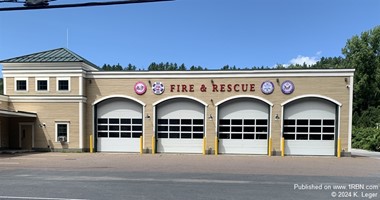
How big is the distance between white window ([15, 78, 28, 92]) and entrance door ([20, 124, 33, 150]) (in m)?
2.65

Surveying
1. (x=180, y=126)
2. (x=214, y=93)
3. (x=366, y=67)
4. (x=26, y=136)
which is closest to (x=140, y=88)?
(x=180, y=126)

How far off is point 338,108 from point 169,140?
1176 centimetres

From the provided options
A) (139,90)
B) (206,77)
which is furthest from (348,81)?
(139,90)

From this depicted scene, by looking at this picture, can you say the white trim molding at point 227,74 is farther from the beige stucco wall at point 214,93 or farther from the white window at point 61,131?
the white window at point 61,131

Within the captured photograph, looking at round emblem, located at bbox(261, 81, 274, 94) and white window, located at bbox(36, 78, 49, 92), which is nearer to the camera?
round emblem, located at bbox(261, 81, 274, 94)

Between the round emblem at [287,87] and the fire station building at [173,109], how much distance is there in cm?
7

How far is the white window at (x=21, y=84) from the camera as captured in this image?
2335 centimetres

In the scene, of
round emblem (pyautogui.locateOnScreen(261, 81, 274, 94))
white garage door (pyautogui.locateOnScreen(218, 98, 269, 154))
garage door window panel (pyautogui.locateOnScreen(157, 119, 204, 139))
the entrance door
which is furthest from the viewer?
the entrance door

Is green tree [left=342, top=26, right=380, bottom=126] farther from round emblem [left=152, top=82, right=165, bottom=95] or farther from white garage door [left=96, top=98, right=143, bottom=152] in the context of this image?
white garage door [left=96, top=98, right=143, bottom=152]

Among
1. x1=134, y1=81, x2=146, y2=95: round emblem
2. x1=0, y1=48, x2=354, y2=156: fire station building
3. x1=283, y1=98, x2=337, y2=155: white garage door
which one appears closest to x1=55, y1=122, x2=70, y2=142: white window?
x1=0, y1=48, x2=354, y2=156: fire station building

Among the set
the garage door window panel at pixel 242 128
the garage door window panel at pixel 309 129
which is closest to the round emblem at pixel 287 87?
the garage door window panel at pixel 309 129

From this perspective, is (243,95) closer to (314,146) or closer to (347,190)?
(314,146)

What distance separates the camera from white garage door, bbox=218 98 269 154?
22.2 m

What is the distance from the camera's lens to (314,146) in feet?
71.5
